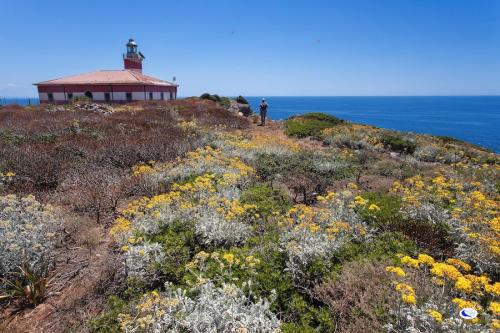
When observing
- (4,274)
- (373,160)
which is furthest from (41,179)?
(373,160)

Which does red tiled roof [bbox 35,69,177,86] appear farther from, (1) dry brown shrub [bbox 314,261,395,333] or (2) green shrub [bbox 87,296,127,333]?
(1) dry brown shrub [bbox 314,261,395,333]

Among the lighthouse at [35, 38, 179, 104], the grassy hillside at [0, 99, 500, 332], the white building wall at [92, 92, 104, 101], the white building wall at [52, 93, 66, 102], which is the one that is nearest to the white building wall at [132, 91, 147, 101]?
the lighthouse at [35, 38, 179, 104]

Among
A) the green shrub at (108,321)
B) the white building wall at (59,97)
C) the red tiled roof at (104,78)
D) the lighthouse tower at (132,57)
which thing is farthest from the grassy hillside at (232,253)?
the lighthouse tower at (132,57)

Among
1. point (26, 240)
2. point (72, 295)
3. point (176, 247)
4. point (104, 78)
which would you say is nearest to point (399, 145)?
point (176, 247)

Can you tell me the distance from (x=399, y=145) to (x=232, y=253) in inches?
566

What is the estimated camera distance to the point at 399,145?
16.2 meters

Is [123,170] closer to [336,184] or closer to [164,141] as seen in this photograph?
[164,141]

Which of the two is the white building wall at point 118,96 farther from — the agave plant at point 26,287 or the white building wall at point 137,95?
the agave plant at point 26,287

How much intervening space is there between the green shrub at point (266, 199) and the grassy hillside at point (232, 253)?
52 mm

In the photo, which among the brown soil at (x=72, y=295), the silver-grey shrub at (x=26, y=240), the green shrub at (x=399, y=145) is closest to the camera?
the brown soil at (x=72, y=295)

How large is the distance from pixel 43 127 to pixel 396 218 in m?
14.1

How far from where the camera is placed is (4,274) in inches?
171

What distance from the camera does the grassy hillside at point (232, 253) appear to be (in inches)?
132

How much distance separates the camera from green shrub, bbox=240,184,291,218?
627cm
